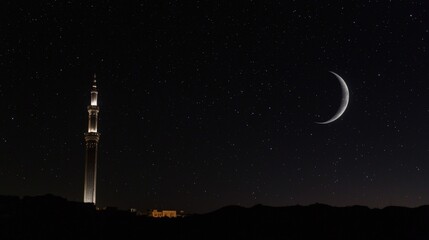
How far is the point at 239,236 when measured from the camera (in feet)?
159

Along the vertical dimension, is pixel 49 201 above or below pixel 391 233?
above

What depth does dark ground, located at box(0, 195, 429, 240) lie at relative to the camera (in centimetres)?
4644

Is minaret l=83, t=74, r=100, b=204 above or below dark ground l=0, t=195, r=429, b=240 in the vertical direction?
above

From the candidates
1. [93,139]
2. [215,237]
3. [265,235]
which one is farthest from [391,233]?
[93,139]

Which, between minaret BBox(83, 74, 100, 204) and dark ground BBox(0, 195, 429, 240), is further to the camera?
minaret BBox(83, 74, 100, 204)

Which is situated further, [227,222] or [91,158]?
[91,158]

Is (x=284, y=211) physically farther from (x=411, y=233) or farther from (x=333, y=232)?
(x=411, y=233)

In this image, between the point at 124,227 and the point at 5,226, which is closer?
Result: the point at 5,226

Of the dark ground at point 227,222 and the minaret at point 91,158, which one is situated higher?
the minaret at point 91,158

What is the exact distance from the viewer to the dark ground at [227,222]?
46.4 metres

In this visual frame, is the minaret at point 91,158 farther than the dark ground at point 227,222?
Yes

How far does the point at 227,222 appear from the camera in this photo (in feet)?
170

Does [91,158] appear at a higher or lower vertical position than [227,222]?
higher

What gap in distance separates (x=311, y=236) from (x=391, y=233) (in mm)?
6406
